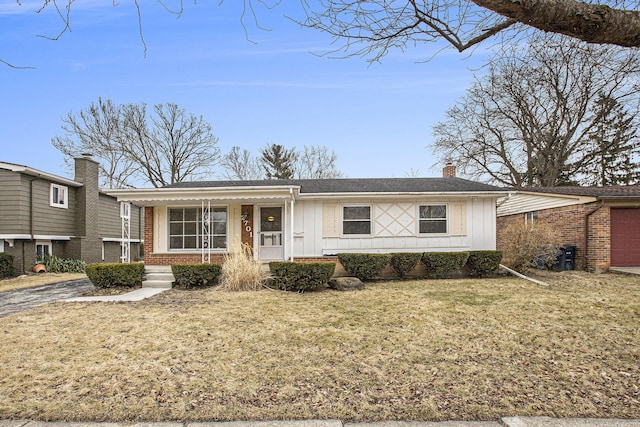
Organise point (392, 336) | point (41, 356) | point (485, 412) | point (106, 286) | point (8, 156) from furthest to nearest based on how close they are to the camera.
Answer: point (8, 156)
point (106, 286)
point (392, 336)
point (41, 356)
point (485, 412)

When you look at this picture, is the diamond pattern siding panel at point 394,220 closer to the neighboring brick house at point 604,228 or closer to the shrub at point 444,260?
the shrub at point 444,260

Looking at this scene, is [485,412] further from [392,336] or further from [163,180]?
[163,180]

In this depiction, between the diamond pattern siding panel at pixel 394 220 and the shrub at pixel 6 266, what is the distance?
1341cm

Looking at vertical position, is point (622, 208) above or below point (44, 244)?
above

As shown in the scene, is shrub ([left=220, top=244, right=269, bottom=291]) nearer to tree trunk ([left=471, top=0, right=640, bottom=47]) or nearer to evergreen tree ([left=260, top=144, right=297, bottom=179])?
tree trunk ([left=471, top=0, right=640, bottom=47])

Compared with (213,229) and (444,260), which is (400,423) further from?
(213,229)

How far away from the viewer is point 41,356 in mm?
4301

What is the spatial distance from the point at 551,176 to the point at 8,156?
28799mm

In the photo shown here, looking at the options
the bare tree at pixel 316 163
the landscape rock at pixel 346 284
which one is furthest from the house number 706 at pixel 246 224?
the bare tree at pixel 316 163

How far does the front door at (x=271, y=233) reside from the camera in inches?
480

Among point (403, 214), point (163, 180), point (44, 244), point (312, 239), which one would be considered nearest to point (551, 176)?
point (403, 214)

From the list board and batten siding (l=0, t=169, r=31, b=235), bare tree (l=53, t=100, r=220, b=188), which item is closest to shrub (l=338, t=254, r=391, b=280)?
board and batten siding (l=0, t=169, r=31, b=235)

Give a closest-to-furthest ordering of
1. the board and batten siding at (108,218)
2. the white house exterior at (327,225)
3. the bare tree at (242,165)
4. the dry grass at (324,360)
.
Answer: the dry grass at (324,360)
the white house exterior at (327,225)
the board and batten siding at (108,218)
the bare tree at (242,165)

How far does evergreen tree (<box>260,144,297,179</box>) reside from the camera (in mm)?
33062
